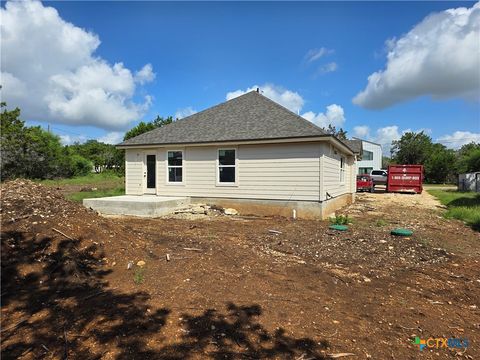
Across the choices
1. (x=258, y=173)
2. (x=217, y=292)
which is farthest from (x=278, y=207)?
(x=217, y=292)

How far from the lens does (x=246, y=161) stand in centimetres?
1236

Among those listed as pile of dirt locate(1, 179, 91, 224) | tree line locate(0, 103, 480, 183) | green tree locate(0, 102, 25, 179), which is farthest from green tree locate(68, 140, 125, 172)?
pile of dirt locate(1, 179, 91, 224)

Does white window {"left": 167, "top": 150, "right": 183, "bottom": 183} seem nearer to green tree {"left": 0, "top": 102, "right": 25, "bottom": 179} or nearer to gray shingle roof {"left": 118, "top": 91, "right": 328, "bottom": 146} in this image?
gray shingle roof {"left": 118, "top": 91, "right": 328, "bottom": 146}

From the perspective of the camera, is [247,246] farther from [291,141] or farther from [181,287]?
[291,141]

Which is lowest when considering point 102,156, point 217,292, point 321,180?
point 217,292

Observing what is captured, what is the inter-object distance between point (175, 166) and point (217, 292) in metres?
9.97

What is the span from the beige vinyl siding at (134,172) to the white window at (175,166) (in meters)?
1.44

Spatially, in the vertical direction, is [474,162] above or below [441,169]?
above

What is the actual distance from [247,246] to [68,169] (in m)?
33.9

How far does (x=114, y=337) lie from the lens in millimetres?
3098

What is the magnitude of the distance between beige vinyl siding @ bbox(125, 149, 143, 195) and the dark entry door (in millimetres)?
262

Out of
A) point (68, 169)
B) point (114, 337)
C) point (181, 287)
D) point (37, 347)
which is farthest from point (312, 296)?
point (68, 169)

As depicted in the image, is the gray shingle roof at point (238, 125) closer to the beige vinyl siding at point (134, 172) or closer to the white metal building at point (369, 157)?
the beige vinyl siding at point (134, 172)

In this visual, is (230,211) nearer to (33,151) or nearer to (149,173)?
(149,173)
